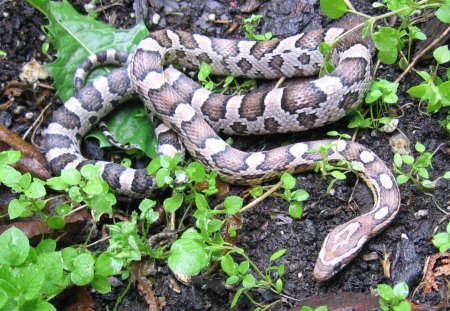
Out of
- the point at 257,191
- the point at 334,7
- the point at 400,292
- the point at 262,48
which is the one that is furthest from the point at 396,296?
the point at 262,48

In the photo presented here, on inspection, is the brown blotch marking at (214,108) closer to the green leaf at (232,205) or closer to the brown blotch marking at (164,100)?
the brown blotch marking at (164,100)

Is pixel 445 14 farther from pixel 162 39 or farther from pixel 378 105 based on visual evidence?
pixel 162 39

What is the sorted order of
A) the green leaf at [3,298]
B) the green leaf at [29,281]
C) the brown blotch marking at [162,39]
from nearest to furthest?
1. the green leaf at [3,298]
2. the green leaf at [29,281]
3. the brown blotch marking at [162,39]

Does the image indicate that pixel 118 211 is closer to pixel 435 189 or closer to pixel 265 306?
pixel 265 306

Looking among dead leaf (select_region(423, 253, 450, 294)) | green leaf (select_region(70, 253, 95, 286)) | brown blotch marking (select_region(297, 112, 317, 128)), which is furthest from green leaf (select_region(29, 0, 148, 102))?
dead leaf (select_region(423, 253, 450, 294))

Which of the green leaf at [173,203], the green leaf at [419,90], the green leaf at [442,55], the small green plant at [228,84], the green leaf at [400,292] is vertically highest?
the green leaf at [442,55]

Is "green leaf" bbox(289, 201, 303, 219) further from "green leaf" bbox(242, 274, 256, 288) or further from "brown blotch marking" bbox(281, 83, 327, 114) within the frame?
"brown blotch marking" bbox(281, 83, 327, 114)

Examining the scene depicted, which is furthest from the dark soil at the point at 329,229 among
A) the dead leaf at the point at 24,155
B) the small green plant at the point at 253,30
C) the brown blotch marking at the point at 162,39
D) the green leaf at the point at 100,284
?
the dead leaf at the point at 24,155
